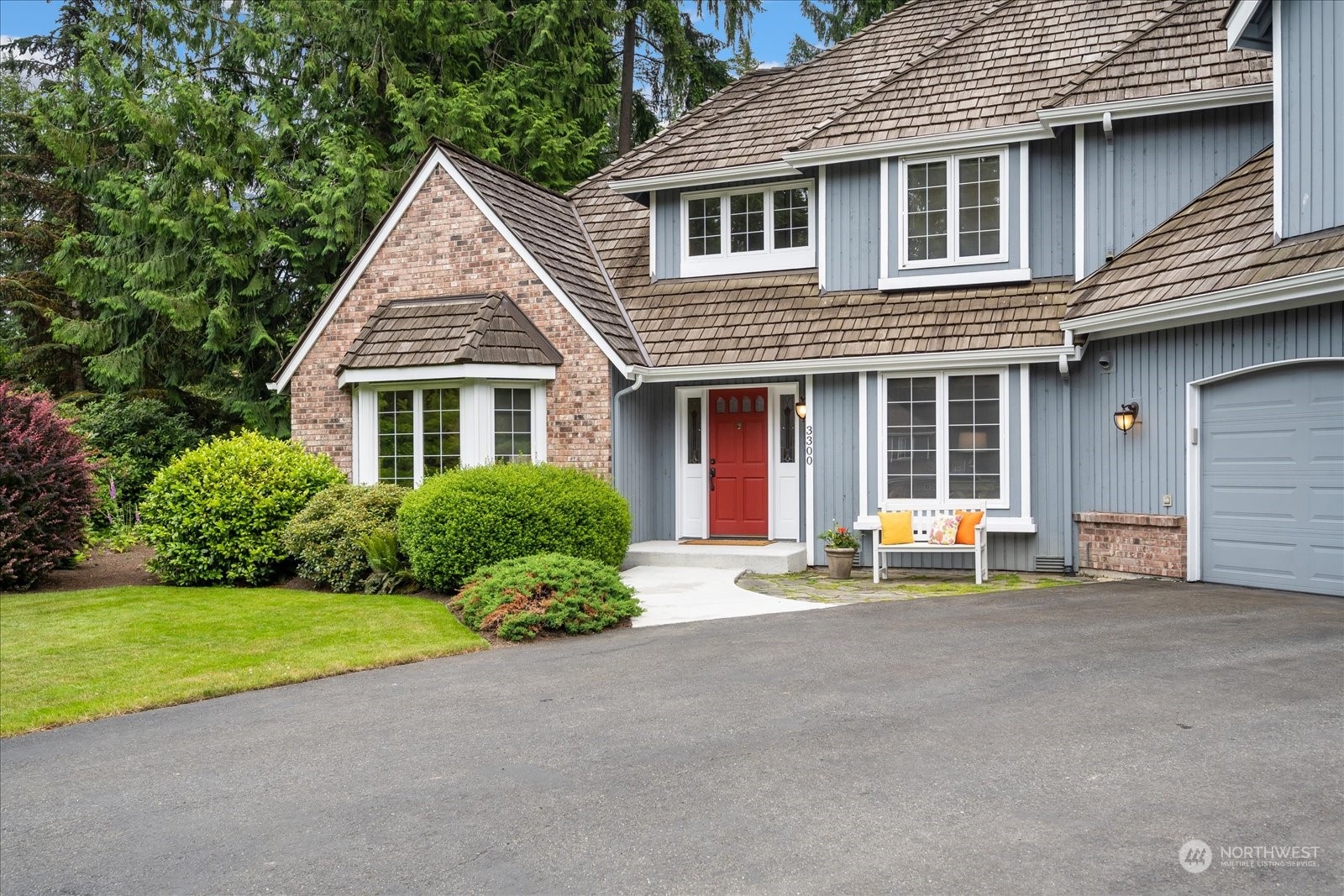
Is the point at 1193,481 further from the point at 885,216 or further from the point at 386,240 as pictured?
the point at 386,240

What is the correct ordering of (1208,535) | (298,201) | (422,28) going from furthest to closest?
(422,28) → (298,201) → (1208,535)

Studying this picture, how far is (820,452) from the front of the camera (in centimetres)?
1425

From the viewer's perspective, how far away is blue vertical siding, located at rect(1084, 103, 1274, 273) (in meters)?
12.9

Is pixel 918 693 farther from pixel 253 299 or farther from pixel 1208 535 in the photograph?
pixel 253 299

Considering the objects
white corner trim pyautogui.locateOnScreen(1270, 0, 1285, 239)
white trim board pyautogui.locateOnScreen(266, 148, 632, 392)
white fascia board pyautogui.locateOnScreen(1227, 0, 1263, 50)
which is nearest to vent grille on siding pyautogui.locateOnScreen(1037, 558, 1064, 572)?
white corner trim pyautogui.locateOnScreen(1270, 0, 1285, 239)

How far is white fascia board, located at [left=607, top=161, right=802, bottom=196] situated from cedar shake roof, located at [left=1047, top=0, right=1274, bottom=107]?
3.82 m

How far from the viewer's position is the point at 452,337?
46.4 feet

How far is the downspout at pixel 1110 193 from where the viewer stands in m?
13.3

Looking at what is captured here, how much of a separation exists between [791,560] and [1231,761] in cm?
850

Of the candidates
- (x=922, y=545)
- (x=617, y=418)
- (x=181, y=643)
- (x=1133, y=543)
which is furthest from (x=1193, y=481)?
(x=181, y=643)

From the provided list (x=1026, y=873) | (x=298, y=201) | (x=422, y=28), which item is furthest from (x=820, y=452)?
(x=422, y=28)

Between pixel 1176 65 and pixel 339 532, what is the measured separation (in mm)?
12031

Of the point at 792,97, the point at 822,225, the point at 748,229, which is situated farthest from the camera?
the point at 792,97

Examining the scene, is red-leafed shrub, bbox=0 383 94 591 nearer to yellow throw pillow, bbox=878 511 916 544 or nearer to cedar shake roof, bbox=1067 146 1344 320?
yellow throw pillow, bbox=878 511 916 544
